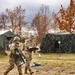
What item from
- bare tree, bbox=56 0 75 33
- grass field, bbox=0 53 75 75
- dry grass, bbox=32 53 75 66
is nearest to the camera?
grass field, bbox=0 53 75 75

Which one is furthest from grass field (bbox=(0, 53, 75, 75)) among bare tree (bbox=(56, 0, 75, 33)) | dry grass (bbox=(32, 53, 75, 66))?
bare tree (bbox=(56, 0, 75, 33))

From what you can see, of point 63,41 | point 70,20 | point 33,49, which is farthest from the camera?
point 70,20

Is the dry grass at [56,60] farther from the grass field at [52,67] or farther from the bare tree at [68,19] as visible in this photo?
the bare tree at [68,19]

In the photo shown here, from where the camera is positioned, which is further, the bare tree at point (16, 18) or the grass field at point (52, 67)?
the bare tree at point (16, 18)

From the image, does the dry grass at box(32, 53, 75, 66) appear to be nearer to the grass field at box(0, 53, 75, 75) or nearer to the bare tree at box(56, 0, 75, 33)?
the grass field at box(0, 53, 75, 75)

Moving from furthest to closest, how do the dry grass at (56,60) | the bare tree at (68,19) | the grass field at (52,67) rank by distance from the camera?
the bare tree at (68,19) → the dry grass at (56,60) → the grass field at (52,67)

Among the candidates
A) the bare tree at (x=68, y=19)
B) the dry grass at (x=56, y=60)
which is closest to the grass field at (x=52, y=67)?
the dry grass at (x=56, y=60)

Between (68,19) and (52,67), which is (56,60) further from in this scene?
(68,19)

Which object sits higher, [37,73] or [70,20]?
[70,20]

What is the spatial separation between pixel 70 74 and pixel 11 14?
55.8 meters

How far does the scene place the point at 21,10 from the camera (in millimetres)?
72875

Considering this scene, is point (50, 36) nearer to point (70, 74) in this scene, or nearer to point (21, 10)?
point (70, 74)

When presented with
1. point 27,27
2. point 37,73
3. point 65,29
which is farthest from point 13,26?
point 37,73

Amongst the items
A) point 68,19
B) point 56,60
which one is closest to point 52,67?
point 56,60
